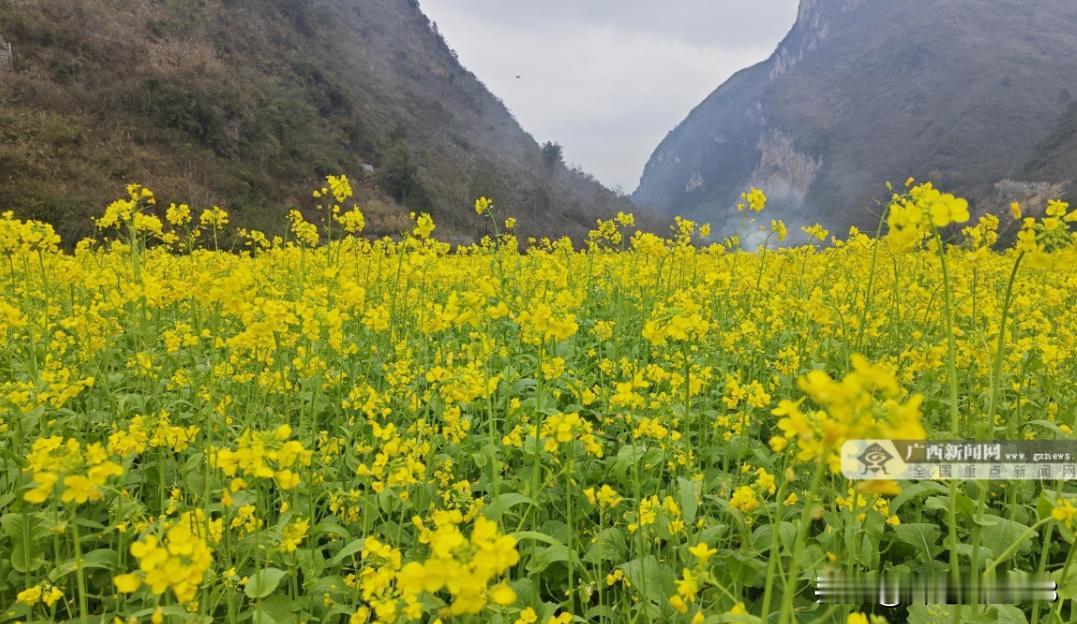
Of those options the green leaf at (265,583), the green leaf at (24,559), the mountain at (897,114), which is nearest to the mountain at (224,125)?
the green leaf at (24,559)

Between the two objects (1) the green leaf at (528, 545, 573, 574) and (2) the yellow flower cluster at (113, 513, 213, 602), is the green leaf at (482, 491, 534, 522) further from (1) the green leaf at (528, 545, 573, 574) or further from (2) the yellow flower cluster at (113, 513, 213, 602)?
(2) the yellow flower cluster at (113, 513, 213, 602)

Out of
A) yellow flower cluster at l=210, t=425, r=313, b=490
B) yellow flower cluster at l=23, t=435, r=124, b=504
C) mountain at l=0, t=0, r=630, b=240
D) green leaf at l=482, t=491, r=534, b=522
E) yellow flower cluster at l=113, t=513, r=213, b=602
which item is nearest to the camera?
yellow flower cluster at l=113, t=513, r=213, b=602

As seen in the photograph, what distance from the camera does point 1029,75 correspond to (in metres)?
77.2

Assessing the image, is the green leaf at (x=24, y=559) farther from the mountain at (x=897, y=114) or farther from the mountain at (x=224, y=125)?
the mountain at (x=897, y=114)

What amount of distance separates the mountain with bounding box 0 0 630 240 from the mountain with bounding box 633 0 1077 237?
38.4m

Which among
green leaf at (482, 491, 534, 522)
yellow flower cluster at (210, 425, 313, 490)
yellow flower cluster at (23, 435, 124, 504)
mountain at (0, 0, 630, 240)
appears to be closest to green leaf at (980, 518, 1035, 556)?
green leaf at (482, 491, 534, 522)

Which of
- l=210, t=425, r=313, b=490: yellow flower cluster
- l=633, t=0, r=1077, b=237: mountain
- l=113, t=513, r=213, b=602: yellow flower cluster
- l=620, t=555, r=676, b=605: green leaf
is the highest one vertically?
l=633, t=0, r=1077, b=237: mountain

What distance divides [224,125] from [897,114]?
9974 cm

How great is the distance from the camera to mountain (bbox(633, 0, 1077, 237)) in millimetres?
60719

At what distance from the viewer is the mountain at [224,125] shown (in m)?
25.2

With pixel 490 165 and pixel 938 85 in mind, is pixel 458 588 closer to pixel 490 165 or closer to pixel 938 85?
pixel 490 165

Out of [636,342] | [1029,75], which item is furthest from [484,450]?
[1029,75]

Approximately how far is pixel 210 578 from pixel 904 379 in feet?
11.3

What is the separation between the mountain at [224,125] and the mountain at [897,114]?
3845 centimetres
